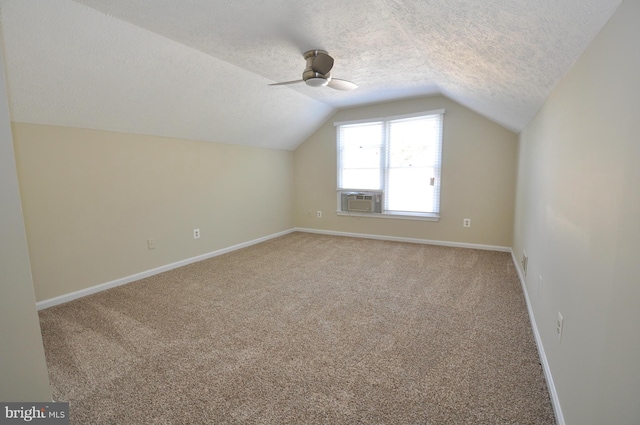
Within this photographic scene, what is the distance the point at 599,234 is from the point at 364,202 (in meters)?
4.19

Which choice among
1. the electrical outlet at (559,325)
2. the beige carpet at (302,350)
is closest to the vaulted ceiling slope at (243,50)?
the electrical outlet at (559,325)

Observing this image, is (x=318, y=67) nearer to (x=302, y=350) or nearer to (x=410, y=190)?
(x=302, y=350)

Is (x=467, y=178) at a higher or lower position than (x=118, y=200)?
higher

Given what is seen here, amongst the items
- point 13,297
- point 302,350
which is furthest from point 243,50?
point 302,350

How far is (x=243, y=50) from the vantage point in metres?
2.65

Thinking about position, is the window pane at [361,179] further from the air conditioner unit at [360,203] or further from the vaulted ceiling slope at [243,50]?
the vaulted ceiling slope at [243,50]

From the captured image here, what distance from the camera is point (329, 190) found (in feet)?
18.5

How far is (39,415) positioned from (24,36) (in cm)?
231

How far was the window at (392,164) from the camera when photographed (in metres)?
4.65

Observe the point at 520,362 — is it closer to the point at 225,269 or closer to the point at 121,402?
the point at 121,402

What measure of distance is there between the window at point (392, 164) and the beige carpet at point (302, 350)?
5.53 ft

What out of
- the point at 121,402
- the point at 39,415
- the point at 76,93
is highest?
the point at 76,93

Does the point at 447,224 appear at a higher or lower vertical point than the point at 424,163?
lower

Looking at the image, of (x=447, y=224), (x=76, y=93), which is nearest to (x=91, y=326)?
(x=76, y=93)
